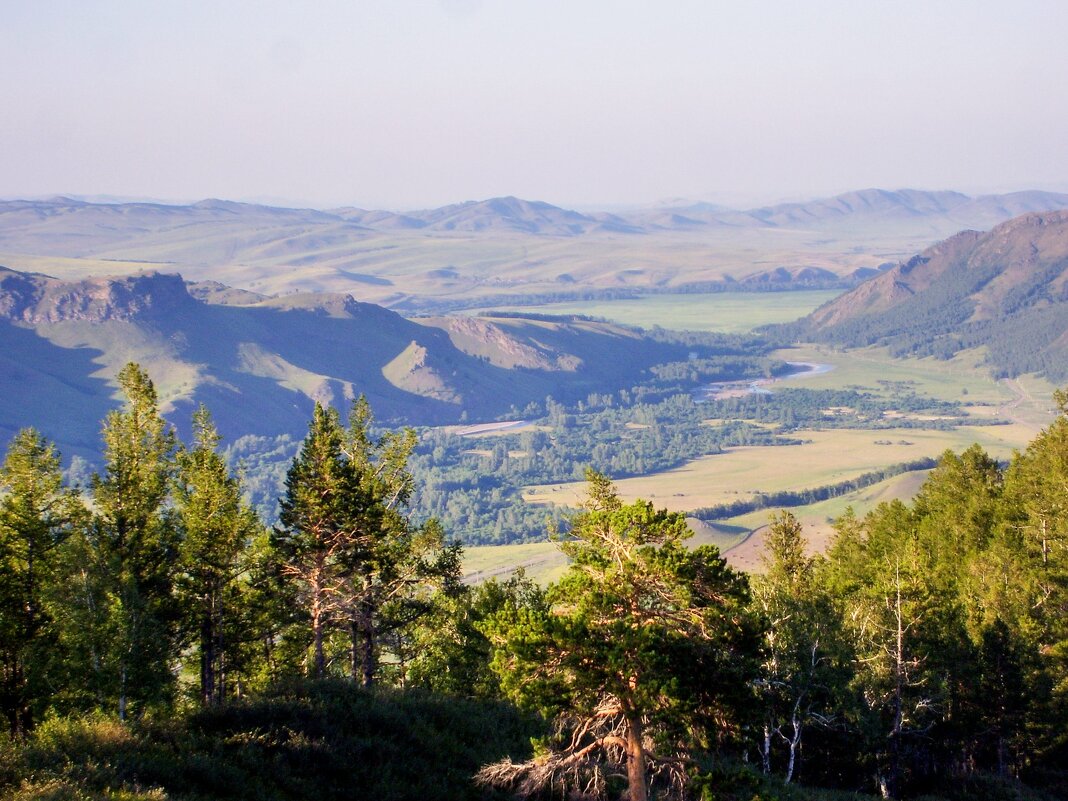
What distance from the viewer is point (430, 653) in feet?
156

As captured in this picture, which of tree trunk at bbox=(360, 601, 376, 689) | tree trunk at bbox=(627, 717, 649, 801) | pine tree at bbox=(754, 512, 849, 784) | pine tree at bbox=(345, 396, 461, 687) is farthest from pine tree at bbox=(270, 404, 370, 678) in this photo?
tree trunk at bbox=(627, 717, 649, 801)

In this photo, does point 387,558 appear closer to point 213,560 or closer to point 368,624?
point 368,624

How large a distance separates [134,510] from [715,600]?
93.6 feet

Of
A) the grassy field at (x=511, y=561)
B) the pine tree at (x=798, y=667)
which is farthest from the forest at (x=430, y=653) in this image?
the grassy field at (x=511, y=561)

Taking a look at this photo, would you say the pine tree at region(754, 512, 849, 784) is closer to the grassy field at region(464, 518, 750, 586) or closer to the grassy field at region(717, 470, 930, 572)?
the grassy field at region(464, 518, 750, 586)

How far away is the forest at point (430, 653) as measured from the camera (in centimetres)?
2294

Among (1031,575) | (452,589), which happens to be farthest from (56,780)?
(1031,575)

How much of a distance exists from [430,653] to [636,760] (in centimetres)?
2665

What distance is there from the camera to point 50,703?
36.2m

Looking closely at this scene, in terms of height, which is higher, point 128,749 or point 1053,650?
point 128,749

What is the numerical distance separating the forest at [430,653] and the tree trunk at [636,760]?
0.07 m

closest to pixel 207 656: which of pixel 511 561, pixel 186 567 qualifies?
pixel 186 567

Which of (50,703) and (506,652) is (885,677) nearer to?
(506,652)

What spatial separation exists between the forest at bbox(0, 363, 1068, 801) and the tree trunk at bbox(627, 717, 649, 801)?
0.07 m
